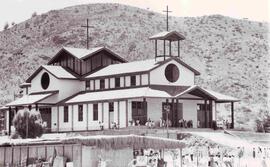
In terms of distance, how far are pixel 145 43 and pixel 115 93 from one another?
57.9 metres

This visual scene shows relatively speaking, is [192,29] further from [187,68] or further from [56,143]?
[56,143]

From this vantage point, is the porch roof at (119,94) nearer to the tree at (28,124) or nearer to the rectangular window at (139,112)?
the rectangular window at (139,112)

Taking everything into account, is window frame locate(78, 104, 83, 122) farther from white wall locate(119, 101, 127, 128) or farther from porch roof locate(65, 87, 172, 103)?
white wall locate(119, 101, 127, 128)

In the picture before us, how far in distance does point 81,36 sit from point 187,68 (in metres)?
62.7

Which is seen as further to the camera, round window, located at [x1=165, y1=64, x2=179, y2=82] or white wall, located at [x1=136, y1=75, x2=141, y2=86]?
round window, located at [x1=165, y1=64, x2=179, y2=82]

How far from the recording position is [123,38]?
435ft

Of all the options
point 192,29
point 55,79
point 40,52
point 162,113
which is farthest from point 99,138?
point 192,29

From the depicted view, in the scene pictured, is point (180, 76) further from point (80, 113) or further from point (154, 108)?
point (80, 113)

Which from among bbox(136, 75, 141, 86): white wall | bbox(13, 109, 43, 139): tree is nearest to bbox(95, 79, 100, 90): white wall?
bbox(136, 75, 141, 86): white wall

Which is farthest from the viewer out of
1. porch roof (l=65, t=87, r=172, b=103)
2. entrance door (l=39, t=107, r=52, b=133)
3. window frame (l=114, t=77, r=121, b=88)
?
entrance door (l=39, t=107, r=52, b=133)

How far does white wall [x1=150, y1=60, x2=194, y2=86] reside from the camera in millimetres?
70006

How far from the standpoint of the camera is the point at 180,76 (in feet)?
236

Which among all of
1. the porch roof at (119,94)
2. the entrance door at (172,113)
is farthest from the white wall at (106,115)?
the entrance door at (172,113)

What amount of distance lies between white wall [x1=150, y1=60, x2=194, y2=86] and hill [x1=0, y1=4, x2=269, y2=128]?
30.1 m
